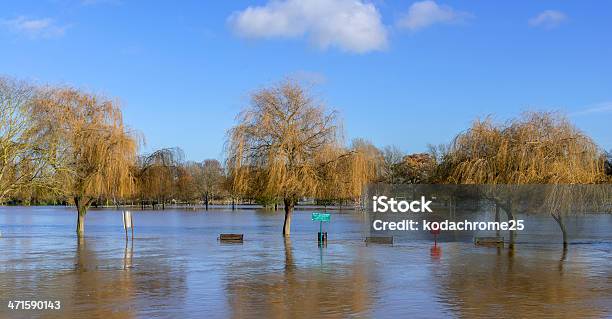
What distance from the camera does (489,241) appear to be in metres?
31.4

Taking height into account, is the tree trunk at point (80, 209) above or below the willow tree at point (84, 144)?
below

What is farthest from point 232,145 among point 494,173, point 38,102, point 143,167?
point 494,173

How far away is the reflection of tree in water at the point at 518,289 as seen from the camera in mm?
13344

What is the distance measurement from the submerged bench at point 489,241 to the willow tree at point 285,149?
767 cm

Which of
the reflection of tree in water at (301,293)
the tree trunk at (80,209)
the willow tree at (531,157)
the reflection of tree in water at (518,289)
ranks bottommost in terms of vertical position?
the reflection of tree in water at (518,289)

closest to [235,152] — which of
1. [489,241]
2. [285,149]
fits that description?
[285,149]

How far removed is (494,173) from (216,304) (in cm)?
2033

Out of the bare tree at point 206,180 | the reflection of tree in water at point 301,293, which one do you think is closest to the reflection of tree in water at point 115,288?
the reflection of tree in water at point 301,293

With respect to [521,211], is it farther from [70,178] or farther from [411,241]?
[70,178]

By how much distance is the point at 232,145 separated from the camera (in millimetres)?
36812

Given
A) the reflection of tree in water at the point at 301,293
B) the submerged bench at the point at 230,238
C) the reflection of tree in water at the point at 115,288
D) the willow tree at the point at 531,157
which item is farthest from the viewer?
the submerged bench at the point at 230,238

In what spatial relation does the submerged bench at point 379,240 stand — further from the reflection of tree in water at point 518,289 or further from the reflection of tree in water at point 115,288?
the reflection of tree in water at point 115,288

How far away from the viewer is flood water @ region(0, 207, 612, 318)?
13344 millimetres

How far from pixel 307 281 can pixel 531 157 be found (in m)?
16.5
